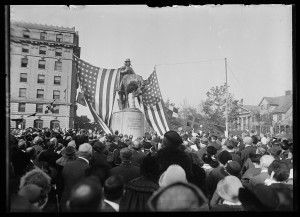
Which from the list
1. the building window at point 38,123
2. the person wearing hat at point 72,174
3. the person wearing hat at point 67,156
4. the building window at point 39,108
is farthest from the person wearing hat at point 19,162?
the building window at point 39,108

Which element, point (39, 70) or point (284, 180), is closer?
point (284, 180)

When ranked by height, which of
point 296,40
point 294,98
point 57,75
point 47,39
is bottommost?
point 294,98

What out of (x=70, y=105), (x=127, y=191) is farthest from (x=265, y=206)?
(x=70, y=105)

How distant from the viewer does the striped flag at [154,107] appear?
43.3 feet

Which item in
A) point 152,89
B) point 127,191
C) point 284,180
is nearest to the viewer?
point 127,191

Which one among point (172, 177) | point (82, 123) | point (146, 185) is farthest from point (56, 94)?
point (172, 177)

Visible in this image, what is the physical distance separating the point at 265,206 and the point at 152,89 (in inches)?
445

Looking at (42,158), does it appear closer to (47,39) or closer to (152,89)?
(152,89)

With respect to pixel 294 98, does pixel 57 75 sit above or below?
above

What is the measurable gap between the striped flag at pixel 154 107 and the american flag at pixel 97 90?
2175 mm

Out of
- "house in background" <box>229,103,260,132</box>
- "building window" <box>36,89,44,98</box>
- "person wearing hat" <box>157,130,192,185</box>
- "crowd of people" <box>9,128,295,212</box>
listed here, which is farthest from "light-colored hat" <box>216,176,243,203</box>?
"building window" <box>36,89,44,98</box>

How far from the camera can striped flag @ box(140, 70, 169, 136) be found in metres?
13.2

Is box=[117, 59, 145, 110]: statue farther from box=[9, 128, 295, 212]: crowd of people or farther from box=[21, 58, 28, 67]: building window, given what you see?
box=[21, 58, 28, 67]: building window

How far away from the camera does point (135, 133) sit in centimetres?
1441
